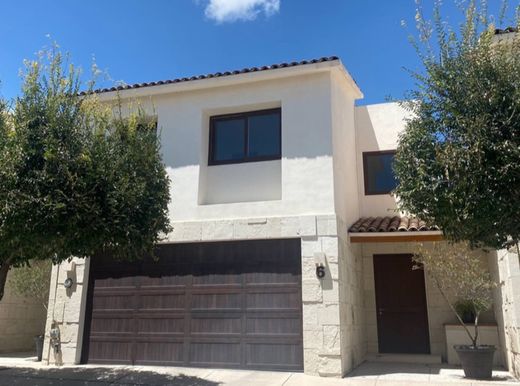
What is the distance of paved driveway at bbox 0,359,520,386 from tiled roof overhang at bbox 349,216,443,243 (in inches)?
110

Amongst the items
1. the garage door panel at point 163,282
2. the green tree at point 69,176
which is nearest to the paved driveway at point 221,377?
the garage door panel at point 163,282

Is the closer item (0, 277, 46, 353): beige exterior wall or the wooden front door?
the wooden front door

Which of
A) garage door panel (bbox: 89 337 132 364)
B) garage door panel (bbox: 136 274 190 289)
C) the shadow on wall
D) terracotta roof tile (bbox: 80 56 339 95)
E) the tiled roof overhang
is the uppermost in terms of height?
terracotta roof tile (bbox: 80 56 339 95)

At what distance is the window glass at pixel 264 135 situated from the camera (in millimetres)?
11047

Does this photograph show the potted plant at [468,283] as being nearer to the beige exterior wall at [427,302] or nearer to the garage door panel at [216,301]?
the beige exterior wall at [427,302]

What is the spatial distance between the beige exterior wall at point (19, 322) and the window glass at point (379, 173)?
10931 mm

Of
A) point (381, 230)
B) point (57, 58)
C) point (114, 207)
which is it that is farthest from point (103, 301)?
point (381, 230)

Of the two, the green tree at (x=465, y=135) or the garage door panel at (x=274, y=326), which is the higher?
the green tree at (x=465, y=135)

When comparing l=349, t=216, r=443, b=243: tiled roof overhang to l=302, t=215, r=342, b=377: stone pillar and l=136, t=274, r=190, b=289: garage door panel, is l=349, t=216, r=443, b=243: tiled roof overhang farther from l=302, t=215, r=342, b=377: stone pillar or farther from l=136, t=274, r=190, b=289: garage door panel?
l=136, t=274, r=190, b=289: garage door panel

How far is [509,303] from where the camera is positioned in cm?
907

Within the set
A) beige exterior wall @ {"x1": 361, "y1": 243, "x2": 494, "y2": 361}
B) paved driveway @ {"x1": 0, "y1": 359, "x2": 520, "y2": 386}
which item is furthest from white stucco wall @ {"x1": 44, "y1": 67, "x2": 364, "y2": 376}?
beige exterior wall @ {"x1": 361, "y1": 243, "x2": 494, "y2": 361}

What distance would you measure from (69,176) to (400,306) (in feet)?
28.7

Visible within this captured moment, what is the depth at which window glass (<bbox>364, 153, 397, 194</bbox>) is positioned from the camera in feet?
41.1

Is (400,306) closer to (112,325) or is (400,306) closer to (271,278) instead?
(271,278)
